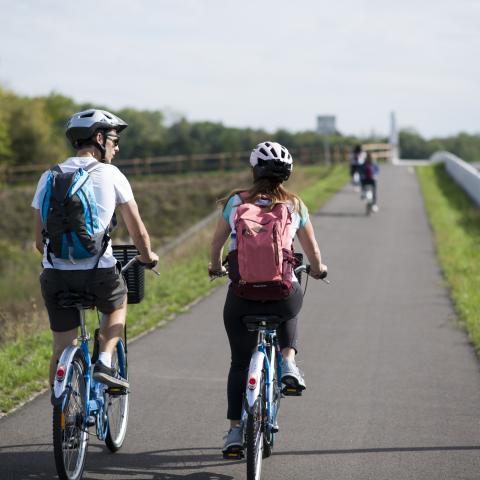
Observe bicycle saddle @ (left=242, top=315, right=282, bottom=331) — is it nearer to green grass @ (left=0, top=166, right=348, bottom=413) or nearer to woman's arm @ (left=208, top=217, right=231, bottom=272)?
woman's arm @ (left=208, top=217, right=231, bottom=272)

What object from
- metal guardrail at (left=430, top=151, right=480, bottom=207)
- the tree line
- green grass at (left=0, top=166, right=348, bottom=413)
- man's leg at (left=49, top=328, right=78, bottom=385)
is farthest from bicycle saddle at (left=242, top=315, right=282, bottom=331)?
the tree line

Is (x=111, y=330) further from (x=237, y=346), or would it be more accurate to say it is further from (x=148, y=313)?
(x=148, y=313)

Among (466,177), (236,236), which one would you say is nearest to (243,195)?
(236,236)

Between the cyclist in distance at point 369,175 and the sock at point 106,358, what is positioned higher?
the sock at point 106,358

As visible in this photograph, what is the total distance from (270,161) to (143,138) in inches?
3413

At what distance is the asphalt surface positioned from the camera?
5.95m

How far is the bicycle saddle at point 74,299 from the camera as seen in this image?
5352mm

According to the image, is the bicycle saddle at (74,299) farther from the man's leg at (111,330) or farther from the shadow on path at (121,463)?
the shadow on path at (121,463)

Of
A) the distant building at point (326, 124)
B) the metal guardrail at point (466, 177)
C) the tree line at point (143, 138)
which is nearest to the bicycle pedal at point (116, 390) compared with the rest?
the metal guardrail at point (466, 177)

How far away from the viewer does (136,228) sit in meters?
5.50

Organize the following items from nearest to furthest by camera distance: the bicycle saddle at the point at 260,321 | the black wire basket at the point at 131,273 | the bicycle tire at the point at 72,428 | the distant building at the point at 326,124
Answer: the bicycle tire at the point at 72,428 → the bicycle saddle at the point at 260,321 → the black wire basket at the point at 131,273 → the distant building at the point at 326,124

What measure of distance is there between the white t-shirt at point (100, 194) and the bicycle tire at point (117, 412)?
88cm

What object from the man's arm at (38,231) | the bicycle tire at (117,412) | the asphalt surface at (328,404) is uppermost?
the man's arm at (38,231)

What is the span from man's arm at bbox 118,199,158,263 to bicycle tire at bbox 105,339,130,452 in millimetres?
730
